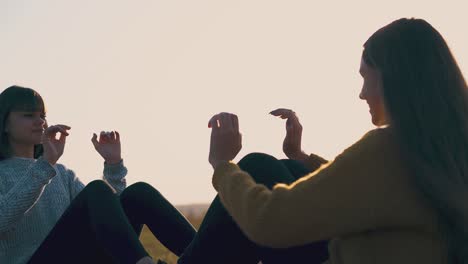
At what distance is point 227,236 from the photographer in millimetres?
3797

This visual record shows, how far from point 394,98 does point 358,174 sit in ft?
1.08

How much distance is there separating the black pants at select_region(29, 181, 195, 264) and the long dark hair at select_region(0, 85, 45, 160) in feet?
3.28

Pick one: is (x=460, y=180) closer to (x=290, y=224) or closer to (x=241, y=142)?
(x=290, y=224)

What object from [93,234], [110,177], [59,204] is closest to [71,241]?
[93,234]

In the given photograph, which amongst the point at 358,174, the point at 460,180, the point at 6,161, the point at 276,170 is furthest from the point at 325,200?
the point at 6,161

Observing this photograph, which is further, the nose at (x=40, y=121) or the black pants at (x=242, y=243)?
the nose at (x=40, y=121)

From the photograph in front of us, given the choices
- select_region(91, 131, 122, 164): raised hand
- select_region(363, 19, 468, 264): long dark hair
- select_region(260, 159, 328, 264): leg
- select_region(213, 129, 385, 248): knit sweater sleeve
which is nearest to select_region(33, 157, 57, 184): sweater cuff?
select_region(91, 131, 122, 164): raised hand

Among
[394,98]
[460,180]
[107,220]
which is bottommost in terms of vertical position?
[107,220]

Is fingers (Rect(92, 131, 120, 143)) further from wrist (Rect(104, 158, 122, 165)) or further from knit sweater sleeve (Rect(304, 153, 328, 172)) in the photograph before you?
→ knit sweater sleeve (Rect(304, 153, 328, 172))

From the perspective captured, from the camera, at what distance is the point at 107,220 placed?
442 cm

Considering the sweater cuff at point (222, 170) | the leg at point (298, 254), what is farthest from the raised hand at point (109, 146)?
the sweater cuff at point (222, 170)

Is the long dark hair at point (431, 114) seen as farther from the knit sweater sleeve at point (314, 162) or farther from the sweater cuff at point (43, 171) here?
the sweater cuff at point (43, 171)

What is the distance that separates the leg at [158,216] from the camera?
16.3ft

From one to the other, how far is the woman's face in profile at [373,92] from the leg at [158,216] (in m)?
1.98
